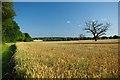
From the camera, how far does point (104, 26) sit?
269 feet

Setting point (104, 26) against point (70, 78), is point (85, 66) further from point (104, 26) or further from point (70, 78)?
point (104, 26)

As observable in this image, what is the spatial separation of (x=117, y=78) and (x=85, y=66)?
2395 mm

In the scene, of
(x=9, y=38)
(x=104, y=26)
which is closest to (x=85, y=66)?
(x=9, y=38)

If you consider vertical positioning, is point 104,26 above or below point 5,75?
above

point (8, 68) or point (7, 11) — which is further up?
point (7, 11)

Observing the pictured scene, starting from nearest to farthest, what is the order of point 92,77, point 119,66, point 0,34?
point 92,77
point 119,66
point 0,34

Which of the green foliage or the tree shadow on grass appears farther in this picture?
the green foliage

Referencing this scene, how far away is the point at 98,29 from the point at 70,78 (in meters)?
75.2

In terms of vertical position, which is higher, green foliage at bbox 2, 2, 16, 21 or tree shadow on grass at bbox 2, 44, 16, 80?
green foliage at bbox 2, 2, 16, 21

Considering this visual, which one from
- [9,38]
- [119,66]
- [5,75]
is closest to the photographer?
[119,66]

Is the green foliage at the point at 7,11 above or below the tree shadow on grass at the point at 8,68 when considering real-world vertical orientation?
above

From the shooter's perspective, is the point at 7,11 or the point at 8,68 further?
the point at 7,11

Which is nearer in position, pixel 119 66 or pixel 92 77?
pixel 92 77

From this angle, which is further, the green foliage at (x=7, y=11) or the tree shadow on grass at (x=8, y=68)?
the green foliage at (x=7, y=11)
